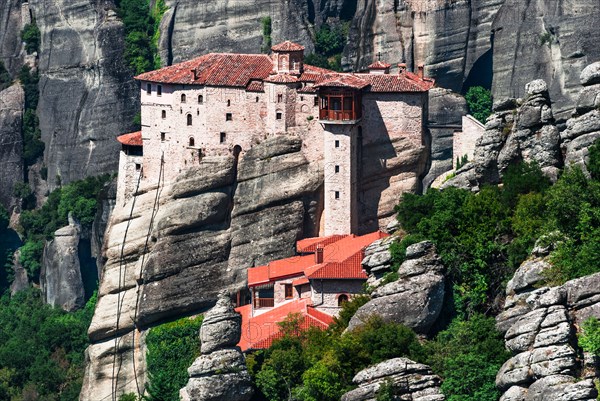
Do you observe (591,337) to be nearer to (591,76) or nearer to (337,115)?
(591,76)

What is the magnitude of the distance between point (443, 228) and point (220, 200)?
63.8ft

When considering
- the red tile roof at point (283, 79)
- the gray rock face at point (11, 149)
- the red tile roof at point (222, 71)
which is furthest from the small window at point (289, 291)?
the gray rock face at point (11, 149)

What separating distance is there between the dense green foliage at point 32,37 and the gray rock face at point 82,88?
3.56 feet

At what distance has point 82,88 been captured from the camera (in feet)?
450

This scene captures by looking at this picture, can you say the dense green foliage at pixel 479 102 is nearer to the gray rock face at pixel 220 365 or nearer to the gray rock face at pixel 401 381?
the gray rock face at pixel 220 365

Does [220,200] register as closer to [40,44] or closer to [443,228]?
[443,228]

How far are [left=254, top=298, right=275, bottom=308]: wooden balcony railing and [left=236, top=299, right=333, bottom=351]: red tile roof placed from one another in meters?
0.34

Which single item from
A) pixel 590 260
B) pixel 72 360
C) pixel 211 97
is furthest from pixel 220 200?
pixel 590 260

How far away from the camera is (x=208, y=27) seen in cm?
13100

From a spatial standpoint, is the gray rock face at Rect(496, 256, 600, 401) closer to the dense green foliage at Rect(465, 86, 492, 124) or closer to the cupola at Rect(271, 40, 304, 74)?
the cupola at Rect(271, 40, 304, 74)

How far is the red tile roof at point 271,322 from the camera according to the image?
316 feet

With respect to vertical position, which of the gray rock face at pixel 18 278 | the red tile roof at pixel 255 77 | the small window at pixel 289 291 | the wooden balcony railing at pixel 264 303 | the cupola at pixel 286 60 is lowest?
→ the gray rock face at pixel 18 278

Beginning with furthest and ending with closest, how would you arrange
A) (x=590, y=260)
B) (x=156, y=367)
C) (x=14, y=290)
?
(x=14, y=290) < (x=156, y=367) < (x=590, y=260)

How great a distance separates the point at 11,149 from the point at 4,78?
4140mm
